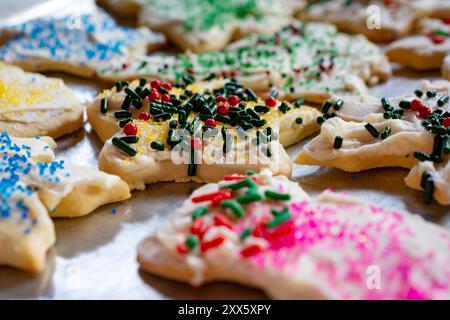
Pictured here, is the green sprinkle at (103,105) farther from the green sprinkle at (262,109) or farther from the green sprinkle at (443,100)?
the green sprinkle at (443,100)

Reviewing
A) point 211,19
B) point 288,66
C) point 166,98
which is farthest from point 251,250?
point 211,19

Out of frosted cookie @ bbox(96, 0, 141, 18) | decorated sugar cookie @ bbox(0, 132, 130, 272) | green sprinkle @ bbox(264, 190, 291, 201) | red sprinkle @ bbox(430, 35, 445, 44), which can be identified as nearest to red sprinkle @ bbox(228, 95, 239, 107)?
decorated sugar cookie @ bbox(0, 132, 130, 272)

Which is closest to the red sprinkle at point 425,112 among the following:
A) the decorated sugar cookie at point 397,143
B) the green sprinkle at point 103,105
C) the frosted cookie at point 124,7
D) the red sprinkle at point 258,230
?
the decorated sugar cookie at point 397,143

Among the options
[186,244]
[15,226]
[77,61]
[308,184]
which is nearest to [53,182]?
[15,226]

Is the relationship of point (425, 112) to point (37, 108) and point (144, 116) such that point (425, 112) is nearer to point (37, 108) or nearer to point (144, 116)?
point (144, 116)

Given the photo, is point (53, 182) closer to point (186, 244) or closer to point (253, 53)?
point (186, 244)

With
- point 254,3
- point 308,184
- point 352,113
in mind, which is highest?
point 254,3
